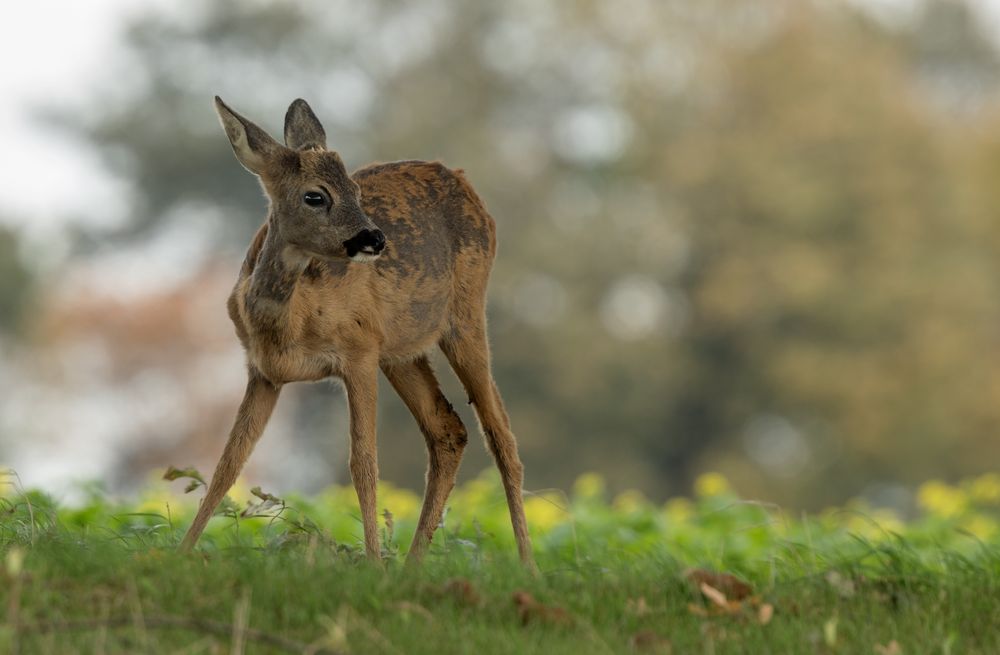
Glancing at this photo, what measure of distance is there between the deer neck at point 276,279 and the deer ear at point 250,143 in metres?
0.26

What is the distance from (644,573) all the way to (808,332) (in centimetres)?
2644

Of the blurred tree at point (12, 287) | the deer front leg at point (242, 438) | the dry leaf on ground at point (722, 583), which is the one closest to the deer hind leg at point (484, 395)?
the deer front leg at point (242, 438)

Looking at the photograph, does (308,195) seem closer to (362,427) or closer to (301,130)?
(301,130)

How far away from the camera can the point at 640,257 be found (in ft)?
107

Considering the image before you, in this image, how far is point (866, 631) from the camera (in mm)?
5520

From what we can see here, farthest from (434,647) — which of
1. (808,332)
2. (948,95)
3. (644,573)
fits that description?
(948,95)

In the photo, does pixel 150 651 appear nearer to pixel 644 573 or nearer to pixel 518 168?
pixel 644 573

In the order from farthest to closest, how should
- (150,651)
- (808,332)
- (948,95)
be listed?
(948,95)
(808,332)
(150,651)

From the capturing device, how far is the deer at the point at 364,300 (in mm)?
6641

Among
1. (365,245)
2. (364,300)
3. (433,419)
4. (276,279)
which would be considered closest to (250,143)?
(276,279)

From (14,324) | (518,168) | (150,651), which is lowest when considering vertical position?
(150,651)

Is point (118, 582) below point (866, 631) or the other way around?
below

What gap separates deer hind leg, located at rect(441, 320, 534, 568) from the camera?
7.54m

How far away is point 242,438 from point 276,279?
713 mm
